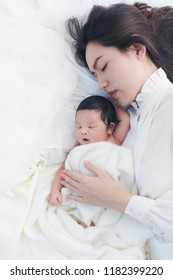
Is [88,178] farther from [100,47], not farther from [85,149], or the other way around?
[100,47]

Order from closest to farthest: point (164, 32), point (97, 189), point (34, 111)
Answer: point (97, 189) < point (34, 111) < point (164, 32)

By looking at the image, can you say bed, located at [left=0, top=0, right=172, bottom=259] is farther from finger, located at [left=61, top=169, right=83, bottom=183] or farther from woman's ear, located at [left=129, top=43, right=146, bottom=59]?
woman's ear, located at [left=129, top=43, right=146, bottom=59]

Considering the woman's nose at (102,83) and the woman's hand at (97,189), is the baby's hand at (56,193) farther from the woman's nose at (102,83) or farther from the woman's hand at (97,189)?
the woman's nose at (102,83)

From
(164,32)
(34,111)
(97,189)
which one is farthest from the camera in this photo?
(164,32)

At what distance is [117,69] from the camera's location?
4.75 ft

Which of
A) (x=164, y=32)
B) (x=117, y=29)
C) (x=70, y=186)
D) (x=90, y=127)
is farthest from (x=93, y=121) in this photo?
(x=164, y=32)

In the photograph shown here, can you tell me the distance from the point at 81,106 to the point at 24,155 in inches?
11.9

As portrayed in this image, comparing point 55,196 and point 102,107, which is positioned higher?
point 102,107

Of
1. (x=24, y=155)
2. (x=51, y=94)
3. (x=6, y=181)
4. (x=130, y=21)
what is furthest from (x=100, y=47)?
(x=6, y=181)

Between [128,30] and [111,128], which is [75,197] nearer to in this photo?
[111,128]

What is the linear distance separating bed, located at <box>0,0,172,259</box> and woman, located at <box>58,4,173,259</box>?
0.10 metres

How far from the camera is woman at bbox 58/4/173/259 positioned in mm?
1271

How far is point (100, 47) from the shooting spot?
1.47 m

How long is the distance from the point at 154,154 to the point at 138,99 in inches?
10.7
